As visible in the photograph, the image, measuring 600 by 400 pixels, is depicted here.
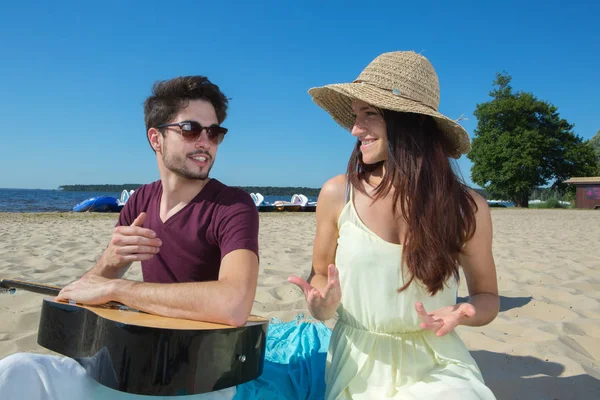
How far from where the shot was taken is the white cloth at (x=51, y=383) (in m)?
1.46

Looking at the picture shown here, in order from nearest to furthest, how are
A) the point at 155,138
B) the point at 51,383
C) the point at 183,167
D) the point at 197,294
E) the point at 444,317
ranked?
1. the point at 51,383
2. the point at 444,317
3. the point at 197,294
4. the point at 183,167
5. the point at 155,138

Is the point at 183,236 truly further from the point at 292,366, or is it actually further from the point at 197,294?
the point at 292,366

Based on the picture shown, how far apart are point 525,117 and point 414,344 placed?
136 ft

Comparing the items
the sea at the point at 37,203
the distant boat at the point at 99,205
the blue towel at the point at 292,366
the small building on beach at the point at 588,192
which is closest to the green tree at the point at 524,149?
the small building on beach at the point at 588,192

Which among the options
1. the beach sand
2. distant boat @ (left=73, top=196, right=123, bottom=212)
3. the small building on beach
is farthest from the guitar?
the small building on beach

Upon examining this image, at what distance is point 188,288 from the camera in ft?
6.28

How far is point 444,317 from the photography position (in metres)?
1.76

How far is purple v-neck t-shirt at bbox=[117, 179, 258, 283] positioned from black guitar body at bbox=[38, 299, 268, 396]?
1.69 ft

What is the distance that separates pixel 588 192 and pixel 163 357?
38111 millimetres

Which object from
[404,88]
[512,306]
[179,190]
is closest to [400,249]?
[404,88]

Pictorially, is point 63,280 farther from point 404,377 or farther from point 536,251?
point 536,251

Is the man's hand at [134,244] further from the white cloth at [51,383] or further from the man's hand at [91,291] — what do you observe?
the white cloth at [51,383]

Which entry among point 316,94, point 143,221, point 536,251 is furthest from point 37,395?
point 536,251

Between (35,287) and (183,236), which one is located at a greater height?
(183,236)
